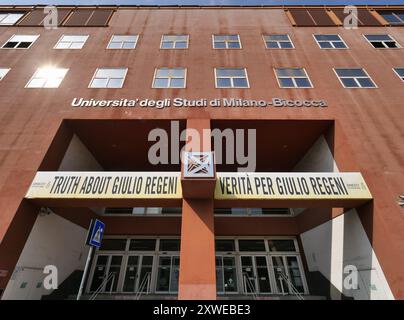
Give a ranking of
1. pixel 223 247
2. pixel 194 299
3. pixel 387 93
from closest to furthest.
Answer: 1. pixel 194 299
2. pixel 387 93
3. pixel 223 247

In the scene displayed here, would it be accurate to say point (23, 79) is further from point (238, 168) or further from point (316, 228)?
point (316, 228)

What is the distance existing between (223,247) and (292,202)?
22.5 ft

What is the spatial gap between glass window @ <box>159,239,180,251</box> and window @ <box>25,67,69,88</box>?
1075 cm

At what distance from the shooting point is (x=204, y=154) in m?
8.80

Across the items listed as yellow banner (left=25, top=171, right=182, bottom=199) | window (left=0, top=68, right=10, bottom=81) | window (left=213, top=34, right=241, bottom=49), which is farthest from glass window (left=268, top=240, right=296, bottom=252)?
window (left=0, top=68, right=10, bottom=81)

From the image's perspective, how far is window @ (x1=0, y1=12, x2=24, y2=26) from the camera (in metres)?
18.2

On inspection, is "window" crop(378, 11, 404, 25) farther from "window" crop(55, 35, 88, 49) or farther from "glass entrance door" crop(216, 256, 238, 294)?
"window" crop(55, 35, 88, 49)

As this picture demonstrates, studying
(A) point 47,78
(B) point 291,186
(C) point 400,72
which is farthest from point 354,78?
(A) point 47,78

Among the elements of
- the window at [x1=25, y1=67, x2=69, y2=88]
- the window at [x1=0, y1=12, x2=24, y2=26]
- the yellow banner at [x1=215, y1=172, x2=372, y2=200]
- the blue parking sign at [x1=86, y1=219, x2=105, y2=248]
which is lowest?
the blue parking sign at [x1=86, y1=219, x2=105, y2=248]

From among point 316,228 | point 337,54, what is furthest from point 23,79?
point 337,54

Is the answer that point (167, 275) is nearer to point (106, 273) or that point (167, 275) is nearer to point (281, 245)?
point (106, 273)

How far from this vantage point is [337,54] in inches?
613

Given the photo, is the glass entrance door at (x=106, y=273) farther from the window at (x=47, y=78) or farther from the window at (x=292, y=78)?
the window at (x=292, y=78)

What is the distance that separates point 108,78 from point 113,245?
9908mm
